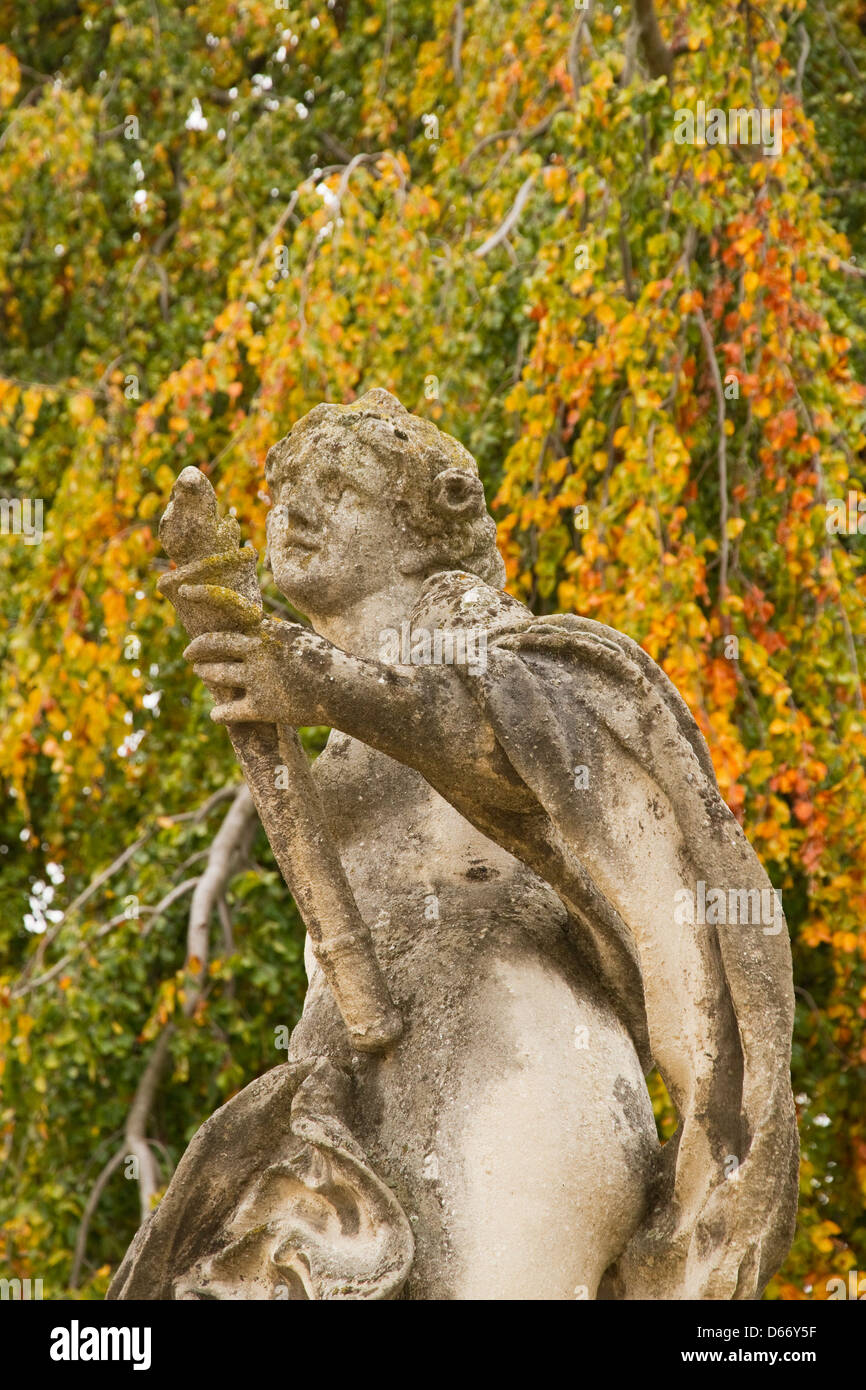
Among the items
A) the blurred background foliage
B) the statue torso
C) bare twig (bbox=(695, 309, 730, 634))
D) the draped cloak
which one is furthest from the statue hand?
bare twig (bbox=(695, 309, 730, 634))

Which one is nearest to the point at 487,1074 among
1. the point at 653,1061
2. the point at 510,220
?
the point at 653,1061

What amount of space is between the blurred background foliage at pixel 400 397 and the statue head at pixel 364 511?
75.4 inches

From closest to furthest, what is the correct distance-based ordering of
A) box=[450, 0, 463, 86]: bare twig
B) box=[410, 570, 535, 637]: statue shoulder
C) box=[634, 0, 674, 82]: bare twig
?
box=[410, 570, 535, 637]: statue shoulder, box=[634, 0, 674, 82]: bare twig, box=[450, 0, 463, 86]: bare twig

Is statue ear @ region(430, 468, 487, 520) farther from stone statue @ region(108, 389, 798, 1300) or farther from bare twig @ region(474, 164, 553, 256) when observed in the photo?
bare twig @ region(474, 164, 553, 256)

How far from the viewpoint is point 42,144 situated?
7012mm

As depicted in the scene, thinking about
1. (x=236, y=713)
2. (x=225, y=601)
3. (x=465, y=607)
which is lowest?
(x=236, y=713)

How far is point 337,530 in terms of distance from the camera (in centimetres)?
273

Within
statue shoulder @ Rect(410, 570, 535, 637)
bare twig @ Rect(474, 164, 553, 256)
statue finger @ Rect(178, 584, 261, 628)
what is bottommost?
statue finger @ Rect(178, 584, 261, 628)

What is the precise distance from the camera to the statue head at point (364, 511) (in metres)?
2.72

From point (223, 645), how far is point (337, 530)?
0.47 meters

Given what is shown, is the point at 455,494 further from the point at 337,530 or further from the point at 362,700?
the point at 362,700

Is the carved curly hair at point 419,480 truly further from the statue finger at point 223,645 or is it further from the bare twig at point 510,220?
the bare twig at point 510,220

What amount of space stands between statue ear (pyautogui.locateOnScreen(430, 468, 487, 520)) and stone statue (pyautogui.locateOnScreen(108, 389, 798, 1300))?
163 mm

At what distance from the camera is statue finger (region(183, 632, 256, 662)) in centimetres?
230
